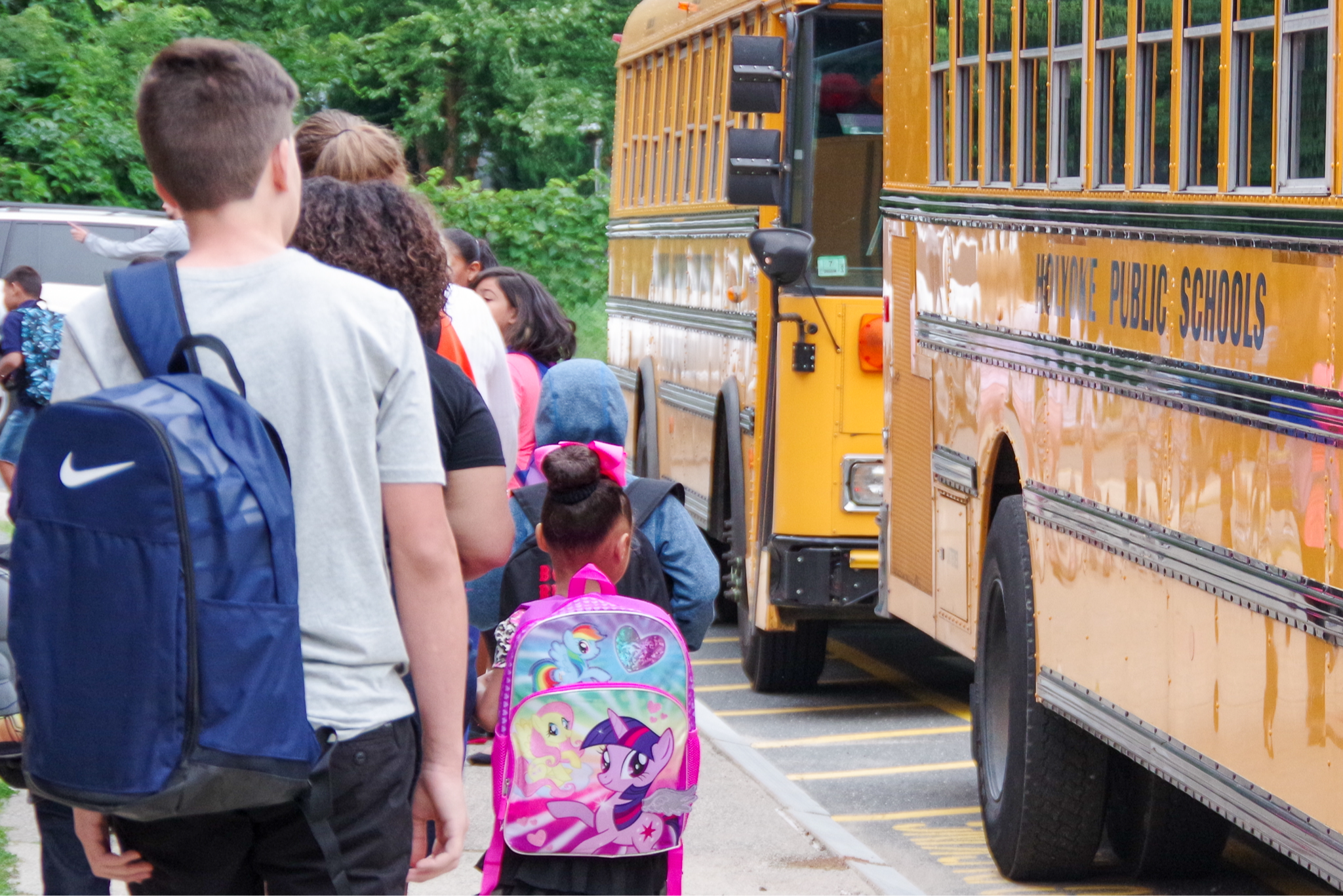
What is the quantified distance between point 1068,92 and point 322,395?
366 cm

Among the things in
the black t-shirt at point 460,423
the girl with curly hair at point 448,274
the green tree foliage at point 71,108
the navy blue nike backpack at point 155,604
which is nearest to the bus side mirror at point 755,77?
the girl with curly hair at point 448,274

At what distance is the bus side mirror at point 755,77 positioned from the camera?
812cm

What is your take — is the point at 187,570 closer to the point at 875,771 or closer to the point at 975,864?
the point at 975,864

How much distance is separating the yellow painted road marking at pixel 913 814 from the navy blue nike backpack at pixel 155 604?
4941 mm

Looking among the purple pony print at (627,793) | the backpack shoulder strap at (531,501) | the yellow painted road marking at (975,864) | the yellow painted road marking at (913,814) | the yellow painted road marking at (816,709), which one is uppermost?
the backpack shoulder strap at (531,501)

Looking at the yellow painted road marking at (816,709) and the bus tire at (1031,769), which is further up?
the bus tire at (1031,769)

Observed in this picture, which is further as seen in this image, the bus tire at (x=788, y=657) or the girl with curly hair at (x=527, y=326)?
the bus tire at (x=788, y=657)

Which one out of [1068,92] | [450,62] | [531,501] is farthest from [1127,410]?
[450,62]

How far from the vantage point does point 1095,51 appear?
5.24m

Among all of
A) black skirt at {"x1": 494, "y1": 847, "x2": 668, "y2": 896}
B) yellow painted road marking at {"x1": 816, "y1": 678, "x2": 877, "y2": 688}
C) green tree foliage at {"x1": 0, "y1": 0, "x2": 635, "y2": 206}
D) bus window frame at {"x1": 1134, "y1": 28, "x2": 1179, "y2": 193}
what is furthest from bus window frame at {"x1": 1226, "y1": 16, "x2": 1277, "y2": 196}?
green tree foliage at {"x1": 0, "y1": 0, "x2": 635, "y2": 206}

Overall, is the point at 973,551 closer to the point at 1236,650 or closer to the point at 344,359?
the point at 1236,650

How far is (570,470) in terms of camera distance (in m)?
3.80

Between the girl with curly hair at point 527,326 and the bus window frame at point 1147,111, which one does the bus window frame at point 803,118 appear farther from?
the bus window frame at point 1147,111

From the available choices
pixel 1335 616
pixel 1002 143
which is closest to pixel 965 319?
pixel 1002 143
